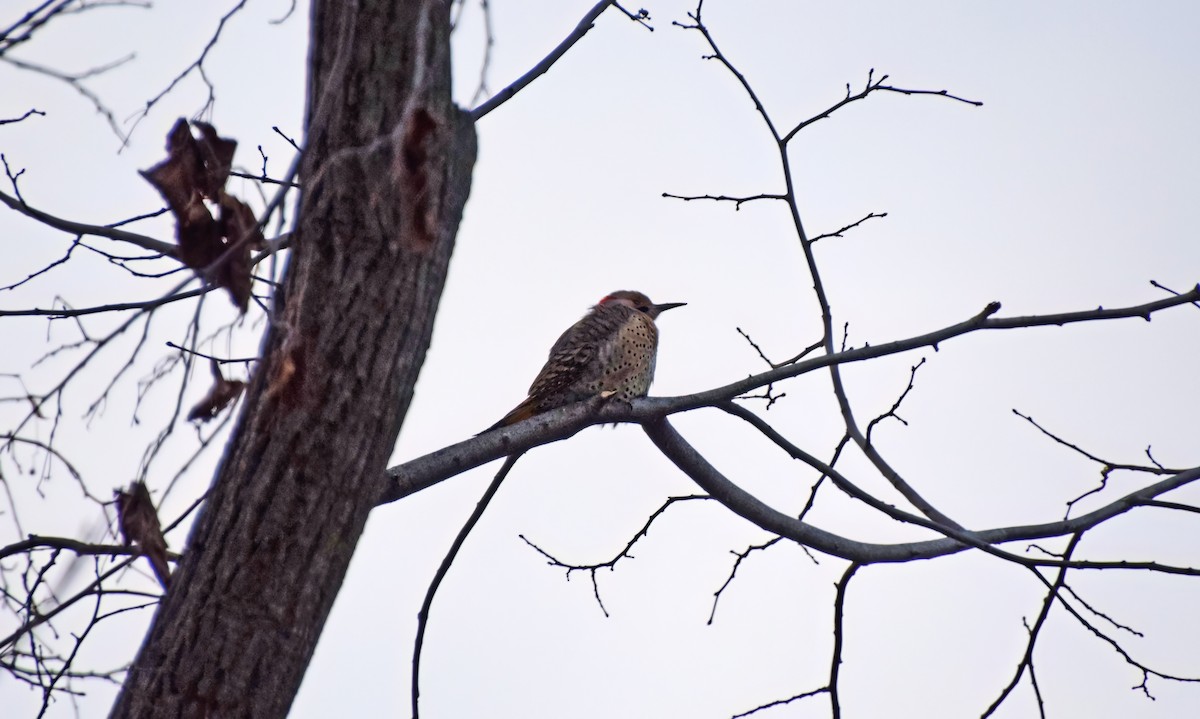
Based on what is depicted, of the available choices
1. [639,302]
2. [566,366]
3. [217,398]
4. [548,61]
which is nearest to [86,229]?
[217,398]

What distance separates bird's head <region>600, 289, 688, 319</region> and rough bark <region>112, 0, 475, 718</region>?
4770mm

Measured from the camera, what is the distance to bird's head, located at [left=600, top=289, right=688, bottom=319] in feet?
22.2

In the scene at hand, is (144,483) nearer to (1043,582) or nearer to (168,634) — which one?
(168,634)

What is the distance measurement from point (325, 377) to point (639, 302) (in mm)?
4988

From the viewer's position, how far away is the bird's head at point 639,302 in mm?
6781

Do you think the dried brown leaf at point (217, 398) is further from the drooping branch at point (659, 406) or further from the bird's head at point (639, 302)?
the bird's head at point (639, 302)

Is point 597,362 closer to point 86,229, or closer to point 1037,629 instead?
point 1037,629

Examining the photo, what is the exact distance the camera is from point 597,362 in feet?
18.8

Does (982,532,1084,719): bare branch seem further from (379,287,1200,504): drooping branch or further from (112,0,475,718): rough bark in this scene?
(112,0,475,718): rough bark

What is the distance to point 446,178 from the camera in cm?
195

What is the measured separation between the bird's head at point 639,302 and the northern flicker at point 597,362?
379 mm

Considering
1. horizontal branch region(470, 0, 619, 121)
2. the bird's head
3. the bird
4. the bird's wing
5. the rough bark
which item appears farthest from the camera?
the bird's head

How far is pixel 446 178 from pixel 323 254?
26 centimetres

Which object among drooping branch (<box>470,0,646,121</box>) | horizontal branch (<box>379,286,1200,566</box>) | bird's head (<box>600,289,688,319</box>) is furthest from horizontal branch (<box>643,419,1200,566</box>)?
bird's head (<box>600,289,688,319</box>)
